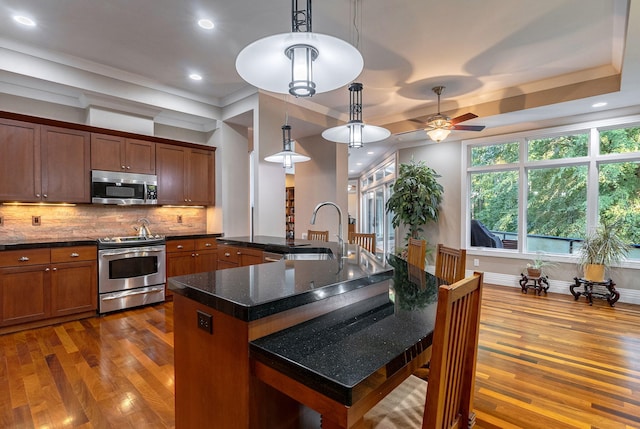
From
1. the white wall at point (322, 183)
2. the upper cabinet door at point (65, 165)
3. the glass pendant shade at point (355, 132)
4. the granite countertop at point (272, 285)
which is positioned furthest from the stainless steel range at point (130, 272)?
the glass pendant shade at point (355, 132)

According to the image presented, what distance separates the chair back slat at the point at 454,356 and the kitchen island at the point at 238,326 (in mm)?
123

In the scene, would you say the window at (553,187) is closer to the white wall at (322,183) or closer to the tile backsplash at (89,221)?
the white wall at (322,183)

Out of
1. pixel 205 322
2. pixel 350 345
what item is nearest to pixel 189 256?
pixel 205 322

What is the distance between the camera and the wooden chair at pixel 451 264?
2082mm

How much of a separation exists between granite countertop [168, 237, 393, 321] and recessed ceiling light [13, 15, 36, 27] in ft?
10.4

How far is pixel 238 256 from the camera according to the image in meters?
3.71

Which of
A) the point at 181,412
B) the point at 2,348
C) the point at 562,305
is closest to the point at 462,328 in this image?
the point at 181,412

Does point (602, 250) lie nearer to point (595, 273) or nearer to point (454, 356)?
point (595, 273)

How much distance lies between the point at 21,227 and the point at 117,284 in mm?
1307

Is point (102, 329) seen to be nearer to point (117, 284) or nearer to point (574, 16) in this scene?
point (117, 284)

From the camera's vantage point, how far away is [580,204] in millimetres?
4871

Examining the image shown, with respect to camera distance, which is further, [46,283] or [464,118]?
[464,118]

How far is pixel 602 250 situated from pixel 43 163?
286 inches

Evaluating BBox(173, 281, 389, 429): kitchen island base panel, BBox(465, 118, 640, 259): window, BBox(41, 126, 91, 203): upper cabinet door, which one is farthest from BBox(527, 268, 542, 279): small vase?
BBox(41, 126, 91, 203): upper cabinet door
